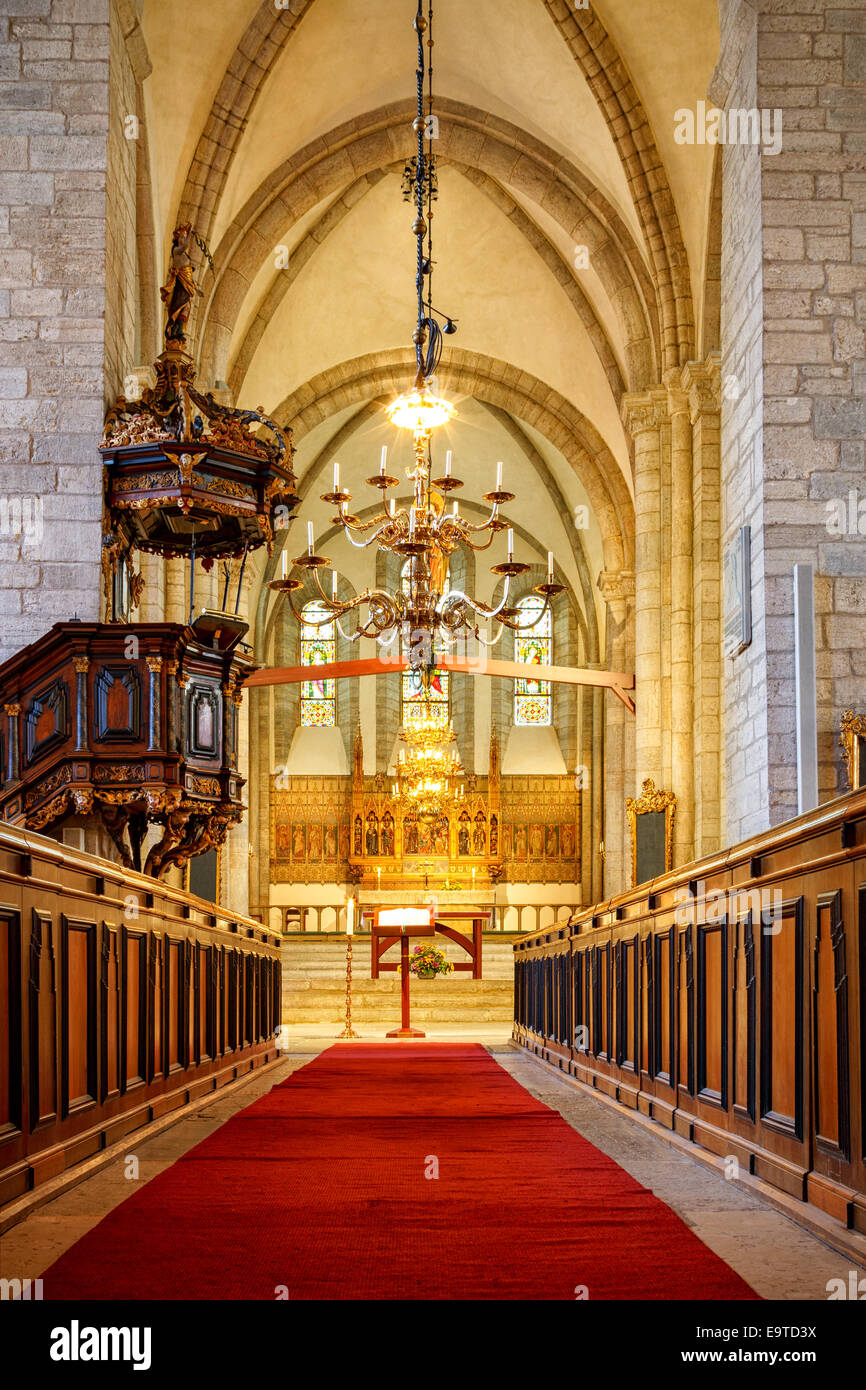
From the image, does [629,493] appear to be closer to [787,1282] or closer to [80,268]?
[80,268]

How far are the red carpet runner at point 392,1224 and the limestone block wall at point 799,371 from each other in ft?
9.77

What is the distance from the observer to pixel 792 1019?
369 cm

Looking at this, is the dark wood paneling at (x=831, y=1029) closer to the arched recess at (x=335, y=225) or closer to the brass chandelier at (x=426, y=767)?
the arched recess at (x=335, y=225)

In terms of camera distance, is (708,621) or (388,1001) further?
(388,1001)

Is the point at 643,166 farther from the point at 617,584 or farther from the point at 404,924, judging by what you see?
the point at 404,924

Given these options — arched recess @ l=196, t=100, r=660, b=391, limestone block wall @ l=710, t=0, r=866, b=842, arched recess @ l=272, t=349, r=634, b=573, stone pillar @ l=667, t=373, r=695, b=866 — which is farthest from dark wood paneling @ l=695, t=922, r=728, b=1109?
arched recess @ l=272, t=349, r=634, b=573

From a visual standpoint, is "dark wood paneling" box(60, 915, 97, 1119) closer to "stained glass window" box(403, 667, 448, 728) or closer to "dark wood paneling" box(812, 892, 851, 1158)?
"dark wood paneling" box(812, 892, 851, 1158)

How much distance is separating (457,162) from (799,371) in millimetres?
9363

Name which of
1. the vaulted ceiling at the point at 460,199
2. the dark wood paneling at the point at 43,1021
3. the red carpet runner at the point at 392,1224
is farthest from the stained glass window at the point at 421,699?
the dark wood paneling at the point at 43,1021

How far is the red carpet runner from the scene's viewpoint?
2668 millimetres

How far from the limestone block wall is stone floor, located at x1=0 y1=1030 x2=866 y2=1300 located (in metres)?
2.53

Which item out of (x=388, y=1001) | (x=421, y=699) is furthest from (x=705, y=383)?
(x=421, y=699)

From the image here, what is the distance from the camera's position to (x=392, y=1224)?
10.7ft
